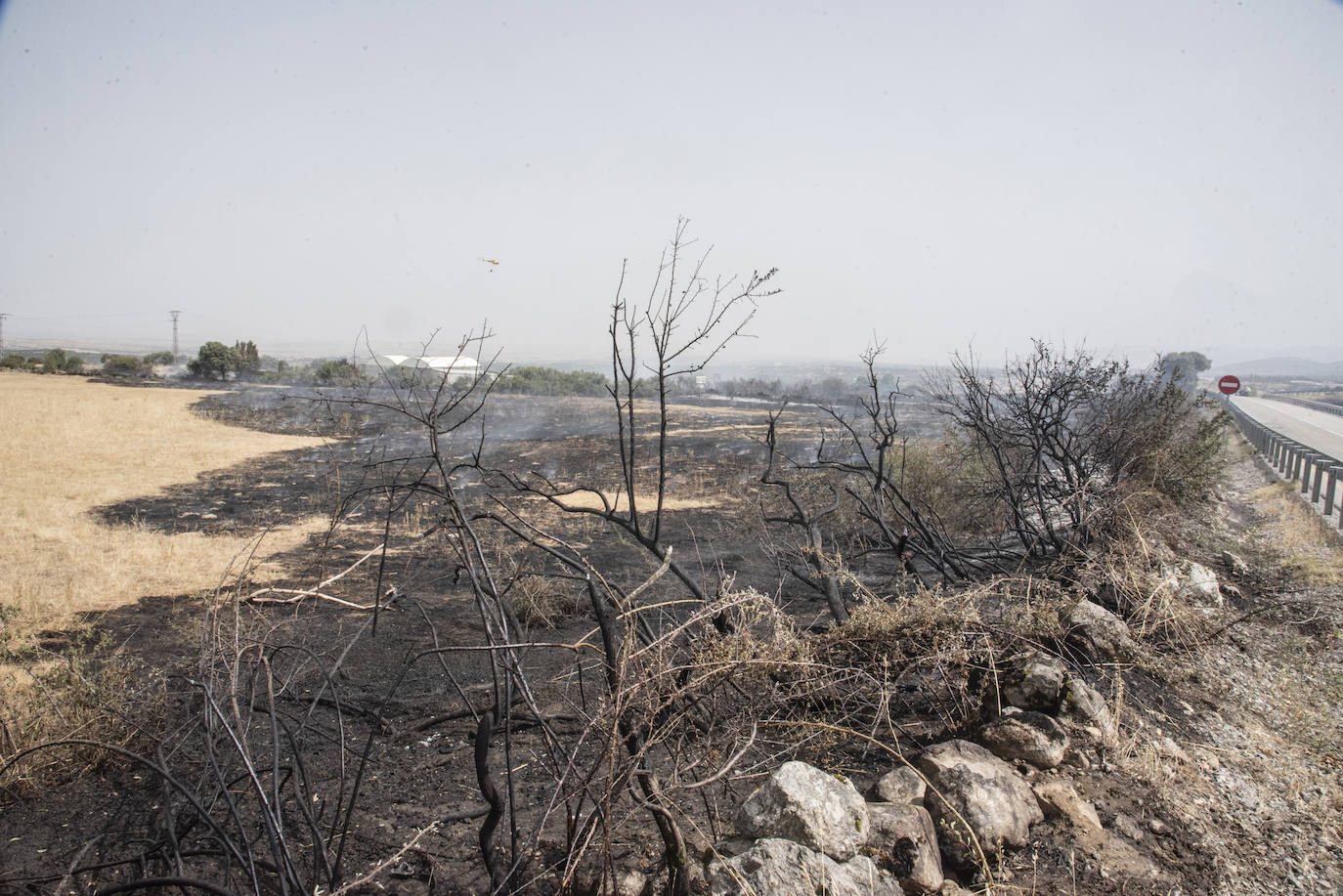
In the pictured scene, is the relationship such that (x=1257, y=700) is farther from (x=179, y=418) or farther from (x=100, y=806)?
(x=179, y=418)

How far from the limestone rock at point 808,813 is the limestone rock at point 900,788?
0.40 metres

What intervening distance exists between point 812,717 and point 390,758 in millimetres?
2956

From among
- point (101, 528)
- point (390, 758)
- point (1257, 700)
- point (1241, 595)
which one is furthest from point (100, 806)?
point (101, 528)

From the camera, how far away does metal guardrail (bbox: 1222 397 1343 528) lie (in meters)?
11.0

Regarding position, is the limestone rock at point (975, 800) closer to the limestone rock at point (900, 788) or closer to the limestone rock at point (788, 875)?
the limestone rock at point (900, 788)

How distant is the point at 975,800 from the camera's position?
3.89 metres

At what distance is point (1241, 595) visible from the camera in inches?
329

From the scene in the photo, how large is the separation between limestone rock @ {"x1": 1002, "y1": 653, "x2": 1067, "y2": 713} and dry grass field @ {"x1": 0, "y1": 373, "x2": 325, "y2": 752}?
475 centimetres

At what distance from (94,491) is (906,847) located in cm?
2038

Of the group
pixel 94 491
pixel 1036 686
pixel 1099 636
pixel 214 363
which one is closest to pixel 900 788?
pixel 1036 686

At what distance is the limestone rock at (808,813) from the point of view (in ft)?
10.9

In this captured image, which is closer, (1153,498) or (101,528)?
(1153,498)

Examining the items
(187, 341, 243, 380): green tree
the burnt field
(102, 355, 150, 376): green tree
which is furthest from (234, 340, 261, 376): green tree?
the burnt field

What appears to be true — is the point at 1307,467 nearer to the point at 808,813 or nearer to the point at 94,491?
the point at 808,813
